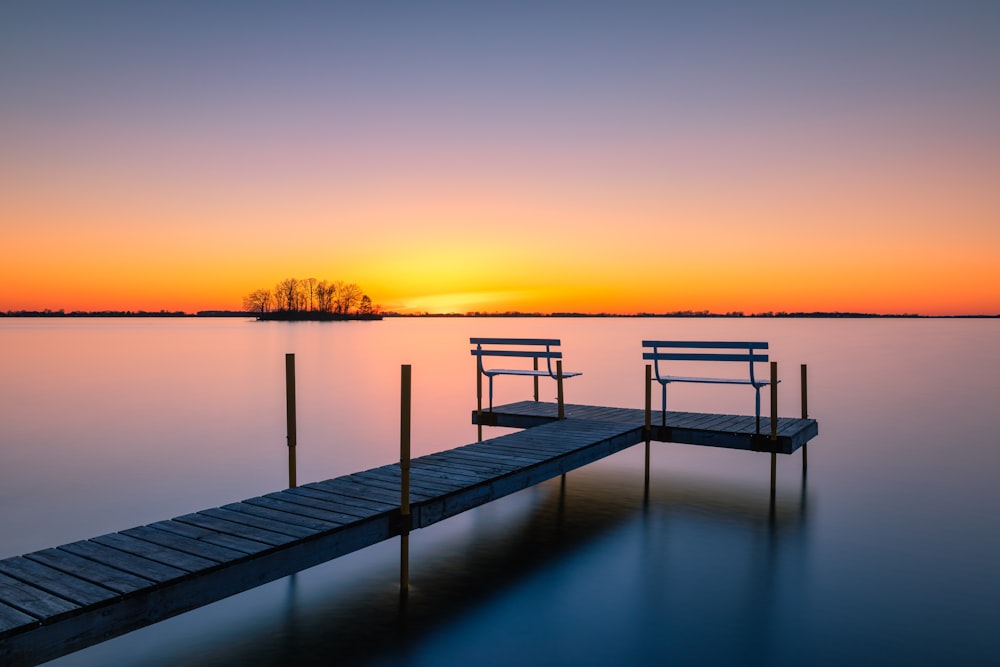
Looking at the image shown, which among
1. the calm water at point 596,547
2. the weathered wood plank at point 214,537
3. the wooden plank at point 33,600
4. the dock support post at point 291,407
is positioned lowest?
the calm water at point 596,547

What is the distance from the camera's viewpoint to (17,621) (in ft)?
13.6

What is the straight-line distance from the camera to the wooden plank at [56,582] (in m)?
4.52

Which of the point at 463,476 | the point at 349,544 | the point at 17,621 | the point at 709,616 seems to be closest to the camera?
the point at 17,621

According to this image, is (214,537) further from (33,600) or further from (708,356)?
(708,356)

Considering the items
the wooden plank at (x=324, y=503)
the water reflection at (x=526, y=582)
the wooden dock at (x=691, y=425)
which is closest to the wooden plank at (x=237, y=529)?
the wooden plank at (x=324, y=503)

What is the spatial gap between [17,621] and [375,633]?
294 centimetres

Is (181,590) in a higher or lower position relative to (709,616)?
higher

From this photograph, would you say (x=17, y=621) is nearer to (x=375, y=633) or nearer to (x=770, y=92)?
(x=375, y=633)

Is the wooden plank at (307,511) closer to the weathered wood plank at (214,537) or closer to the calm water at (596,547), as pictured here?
the weathered wood plank at (214,537)

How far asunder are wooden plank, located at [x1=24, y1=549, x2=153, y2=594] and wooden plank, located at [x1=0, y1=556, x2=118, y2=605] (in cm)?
4

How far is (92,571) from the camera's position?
196 inches

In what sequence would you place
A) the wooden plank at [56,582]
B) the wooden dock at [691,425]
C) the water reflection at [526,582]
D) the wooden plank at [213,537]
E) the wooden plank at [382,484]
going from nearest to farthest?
the wooden plank at [56,582], the wooden plank at [213,537], the water reflection at [526,582], the wooden plank at [382,484], the wooden dock at [691,425]

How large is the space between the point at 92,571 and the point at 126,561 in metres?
0.24

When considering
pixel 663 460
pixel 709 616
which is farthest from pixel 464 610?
pixel 663 460
